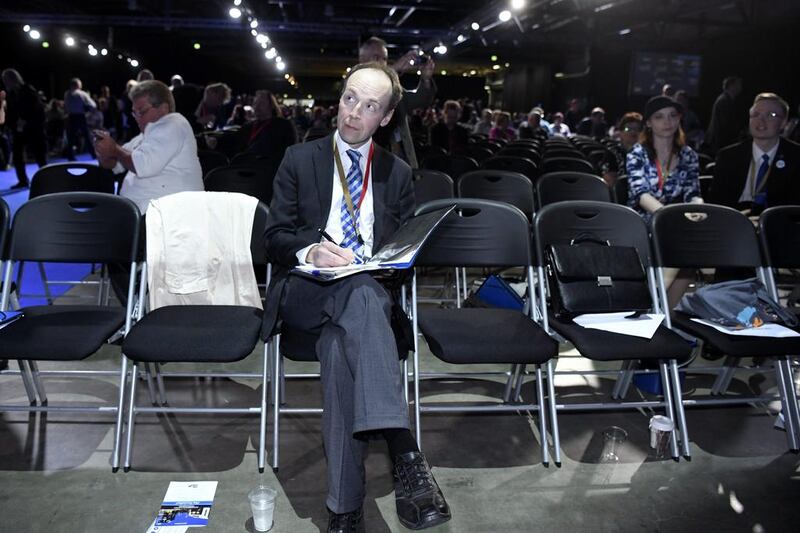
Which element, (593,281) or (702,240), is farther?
(702,240)

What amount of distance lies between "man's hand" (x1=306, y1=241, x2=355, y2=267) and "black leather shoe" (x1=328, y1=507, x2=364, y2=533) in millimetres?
819

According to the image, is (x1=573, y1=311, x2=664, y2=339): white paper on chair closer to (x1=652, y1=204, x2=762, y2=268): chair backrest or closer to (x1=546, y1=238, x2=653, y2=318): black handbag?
(x1=546, y1=238, x2=653, y2=318): black handbag

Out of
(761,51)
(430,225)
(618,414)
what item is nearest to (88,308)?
(430,225)

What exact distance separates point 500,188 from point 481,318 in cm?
199

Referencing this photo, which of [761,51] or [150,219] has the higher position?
[761,51]

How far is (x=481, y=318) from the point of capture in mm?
2756

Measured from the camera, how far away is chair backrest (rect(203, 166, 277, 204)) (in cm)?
424

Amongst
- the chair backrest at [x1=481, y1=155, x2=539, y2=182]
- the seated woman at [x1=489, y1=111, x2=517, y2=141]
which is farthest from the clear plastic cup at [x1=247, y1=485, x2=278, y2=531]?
the seated woman at [x1=489, y1=111, x2=517, y2=141]

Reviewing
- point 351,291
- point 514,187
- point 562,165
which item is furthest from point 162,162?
point 562,165

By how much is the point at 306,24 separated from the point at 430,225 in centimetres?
2040

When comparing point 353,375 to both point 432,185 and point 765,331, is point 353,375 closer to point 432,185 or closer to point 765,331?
point 765,331

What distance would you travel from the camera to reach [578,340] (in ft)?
8.43

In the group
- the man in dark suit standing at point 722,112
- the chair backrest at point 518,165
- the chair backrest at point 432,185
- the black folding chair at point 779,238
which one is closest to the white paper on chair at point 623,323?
the black folding chair at point 779,238

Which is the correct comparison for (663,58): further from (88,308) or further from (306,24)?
(88,308)
